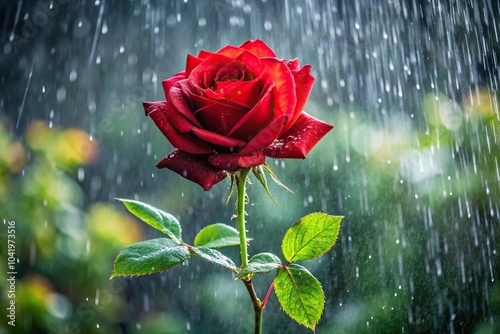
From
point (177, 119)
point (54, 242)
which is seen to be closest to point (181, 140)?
point (177, 119)

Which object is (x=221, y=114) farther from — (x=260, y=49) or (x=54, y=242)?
(x=54, y=242)

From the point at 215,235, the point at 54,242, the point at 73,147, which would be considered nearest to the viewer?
the point at 215,235

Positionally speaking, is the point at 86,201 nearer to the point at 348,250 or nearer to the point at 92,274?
the point at 92,274

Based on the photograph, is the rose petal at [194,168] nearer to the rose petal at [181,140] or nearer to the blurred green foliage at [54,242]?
the rose petal at [181,140]

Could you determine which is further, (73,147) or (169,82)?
(73,147)

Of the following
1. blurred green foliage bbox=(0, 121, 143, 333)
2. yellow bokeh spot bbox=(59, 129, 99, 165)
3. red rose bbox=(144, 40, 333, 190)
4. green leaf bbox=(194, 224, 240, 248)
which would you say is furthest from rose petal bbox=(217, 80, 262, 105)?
yellow bokeh spot bbox=(59, 129, 99, 165)

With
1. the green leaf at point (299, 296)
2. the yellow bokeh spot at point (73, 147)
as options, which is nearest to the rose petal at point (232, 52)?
the green leaf at point (299, 296)

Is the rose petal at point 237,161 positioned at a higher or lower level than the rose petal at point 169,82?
lower

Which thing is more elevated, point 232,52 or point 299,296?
point 232,52

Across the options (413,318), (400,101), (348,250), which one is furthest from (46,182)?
(400,101)
